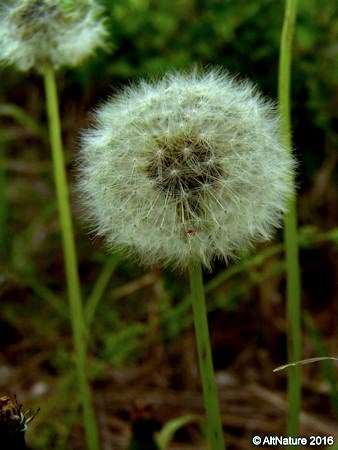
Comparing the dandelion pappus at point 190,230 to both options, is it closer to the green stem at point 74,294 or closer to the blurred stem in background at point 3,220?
the green stem at point 74,294

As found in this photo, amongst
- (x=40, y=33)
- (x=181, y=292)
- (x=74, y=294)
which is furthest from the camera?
(x=181, y=292)

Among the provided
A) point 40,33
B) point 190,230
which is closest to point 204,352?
point 190,230

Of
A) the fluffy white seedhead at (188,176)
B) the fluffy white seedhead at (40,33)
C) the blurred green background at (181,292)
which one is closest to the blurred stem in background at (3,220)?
the blurred green background at (181,292)

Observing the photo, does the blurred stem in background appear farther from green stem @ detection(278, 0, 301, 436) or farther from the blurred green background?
green stem @ detection(278, 0, 301, 436)

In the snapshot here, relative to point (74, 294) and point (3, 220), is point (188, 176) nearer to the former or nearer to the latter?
point (74, 294)

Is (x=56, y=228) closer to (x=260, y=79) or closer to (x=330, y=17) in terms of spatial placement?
(x=260, y=79)

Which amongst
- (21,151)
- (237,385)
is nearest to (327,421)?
(237,385)

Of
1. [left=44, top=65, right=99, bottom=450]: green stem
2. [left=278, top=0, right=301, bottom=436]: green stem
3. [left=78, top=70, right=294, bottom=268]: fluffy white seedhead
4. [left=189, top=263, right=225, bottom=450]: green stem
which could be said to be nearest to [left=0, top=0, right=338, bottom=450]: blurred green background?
[left=44, top=65, right=99, bottom=450]: green stem
